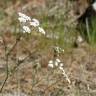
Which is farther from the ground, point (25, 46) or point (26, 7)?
point (26, 7)

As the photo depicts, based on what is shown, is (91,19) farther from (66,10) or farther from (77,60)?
(77,60)

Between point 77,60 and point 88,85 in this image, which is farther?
point 77,60

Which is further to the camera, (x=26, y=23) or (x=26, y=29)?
(x=26, y=23)

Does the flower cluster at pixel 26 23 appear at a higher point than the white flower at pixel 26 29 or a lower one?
higher

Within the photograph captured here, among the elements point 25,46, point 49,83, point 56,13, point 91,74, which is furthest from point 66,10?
point 49,83

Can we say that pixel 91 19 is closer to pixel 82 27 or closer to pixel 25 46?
pixel 82 27

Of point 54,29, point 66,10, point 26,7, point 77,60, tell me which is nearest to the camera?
point 77,60

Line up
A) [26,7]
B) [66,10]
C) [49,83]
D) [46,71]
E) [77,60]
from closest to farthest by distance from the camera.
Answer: [49,83]
[46,71]
[77,60]
[66,10]
[26,7]

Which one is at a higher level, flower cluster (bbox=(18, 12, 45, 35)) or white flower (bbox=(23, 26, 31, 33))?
flower cluster (bbox=(18, 12, 45, 35))

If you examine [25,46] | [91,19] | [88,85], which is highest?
A: [91,19]

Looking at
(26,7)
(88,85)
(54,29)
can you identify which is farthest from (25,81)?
(26,7)
